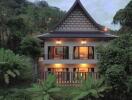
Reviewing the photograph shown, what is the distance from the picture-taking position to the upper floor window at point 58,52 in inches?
1464

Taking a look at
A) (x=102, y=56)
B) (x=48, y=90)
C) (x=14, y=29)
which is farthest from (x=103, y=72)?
(x=14, y=29)

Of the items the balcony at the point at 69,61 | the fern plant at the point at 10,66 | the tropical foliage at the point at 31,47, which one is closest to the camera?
the fern plant at the point at 10,66

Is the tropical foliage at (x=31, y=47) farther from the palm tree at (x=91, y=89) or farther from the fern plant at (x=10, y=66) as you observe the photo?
the palm tree at (x=91, y=89)

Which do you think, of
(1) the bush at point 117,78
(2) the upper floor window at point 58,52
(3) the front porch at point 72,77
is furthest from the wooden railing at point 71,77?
(2) the upper floor window at point 58,52

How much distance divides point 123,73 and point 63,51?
548 inches

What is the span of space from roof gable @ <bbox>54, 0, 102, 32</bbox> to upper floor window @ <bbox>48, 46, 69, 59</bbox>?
5.45 feet

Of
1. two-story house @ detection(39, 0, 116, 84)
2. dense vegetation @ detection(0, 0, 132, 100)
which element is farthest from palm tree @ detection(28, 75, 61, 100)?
two-story house @ detection(39, 0, 116, 84)

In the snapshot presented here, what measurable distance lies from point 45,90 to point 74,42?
13271mm

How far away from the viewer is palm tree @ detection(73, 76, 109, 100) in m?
23.7

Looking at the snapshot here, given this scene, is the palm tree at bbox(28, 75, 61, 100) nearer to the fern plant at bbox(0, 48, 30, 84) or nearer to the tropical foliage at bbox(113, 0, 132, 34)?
the fern plant at bbox(0, 48, 30, 84)

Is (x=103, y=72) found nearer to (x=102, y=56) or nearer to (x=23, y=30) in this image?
(x=102, y=56)

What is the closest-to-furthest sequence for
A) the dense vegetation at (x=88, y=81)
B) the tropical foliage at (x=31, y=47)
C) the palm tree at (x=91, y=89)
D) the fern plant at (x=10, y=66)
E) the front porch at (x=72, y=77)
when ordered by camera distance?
the palm tree at (x=91, y=89), the dense vegetation at (x=88, y=81), the front porch at (x=72, y=77), the fern plant at (x=10, y=66), the tropical foliage at (x=31, y=47)

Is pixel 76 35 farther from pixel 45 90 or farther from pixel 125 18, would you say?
pixel 45 90

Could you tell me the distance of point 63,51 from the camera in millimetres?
37469
